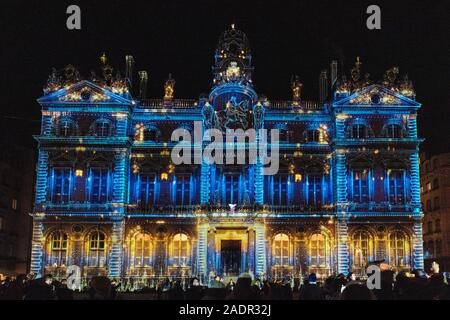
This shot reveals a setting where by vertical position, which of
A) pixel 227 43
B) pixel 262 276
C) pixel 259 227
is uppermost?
pixel 227 43

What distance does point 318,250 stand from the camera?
4769 cm

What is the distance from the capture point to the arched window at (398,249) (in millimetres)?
46875

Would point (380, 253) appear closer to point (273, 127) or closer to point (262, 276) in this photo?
point (262, 276)

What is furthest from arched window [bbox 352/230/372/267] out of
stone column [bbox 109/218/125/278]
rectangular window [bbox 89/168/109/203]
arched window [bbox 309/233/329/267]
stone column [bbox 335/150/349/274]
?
rectangular window [bbox 89/168/109/203]

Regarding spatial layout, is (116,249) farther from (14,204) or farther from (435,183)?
(435,183)

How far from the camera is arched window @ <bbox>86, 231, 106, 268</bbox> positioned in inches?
1832

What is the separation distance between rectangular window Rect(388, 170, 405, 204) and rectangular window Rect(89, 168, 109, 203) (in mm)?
23256

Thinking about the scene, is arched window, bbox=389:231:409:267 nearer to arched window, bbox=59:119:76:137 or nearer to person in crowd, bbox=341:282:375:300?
arched window, bbox=59:119:76:137

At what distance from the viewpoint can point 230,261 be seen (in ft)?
156

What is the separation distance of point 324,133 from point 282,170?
4.90 m

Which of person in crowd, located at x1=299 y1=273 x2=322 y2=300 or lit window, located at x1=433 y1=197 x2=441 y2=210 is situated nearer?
person in crowd, located at x1=299 y1=273 x2=322 y2=300
